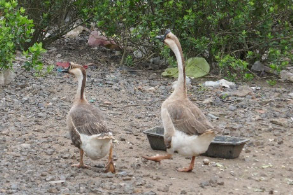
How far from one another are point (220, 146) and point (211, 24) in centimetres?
452

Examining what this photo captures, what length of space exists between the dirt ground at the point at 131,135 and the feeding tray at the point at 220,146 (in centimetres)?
9

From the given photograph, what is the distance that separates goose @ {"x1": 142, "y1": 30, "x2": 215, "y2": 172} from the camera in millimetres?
6230

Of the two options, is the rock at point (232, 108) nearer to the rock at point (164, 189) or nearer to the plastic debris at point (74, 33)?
the rock at point (164, 189)

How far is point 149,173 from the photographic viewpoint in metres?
6.26

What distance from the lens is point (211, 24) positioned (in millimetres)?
10992

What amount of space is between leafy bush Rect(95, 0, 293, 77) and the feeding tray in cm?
353

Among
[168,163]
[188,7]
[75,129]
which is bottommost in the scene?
[168,163]

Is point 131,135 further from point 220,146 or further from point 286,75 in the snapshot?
point 286,75

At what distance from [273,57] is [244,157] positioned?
412 centimetres

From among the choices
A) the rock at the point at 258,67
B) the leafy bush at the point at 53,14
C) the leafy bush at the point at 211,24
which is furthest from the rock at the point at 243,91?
the leafy bush at the point at 53,14

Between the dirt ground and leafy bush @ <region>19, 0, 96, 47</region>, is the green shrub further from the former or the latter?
leafy bush @ <region>19, 0, 96, 47</region>

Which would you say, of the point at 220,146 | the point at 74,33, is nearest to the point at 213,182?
the point at 220,146

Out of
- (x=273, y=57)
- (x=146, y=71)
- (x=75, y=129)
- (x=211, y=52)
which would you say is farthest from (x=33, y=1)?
(x=75, y=129)

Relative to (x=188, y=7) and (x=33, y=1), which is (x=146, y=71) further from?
(x=33, y=1)
